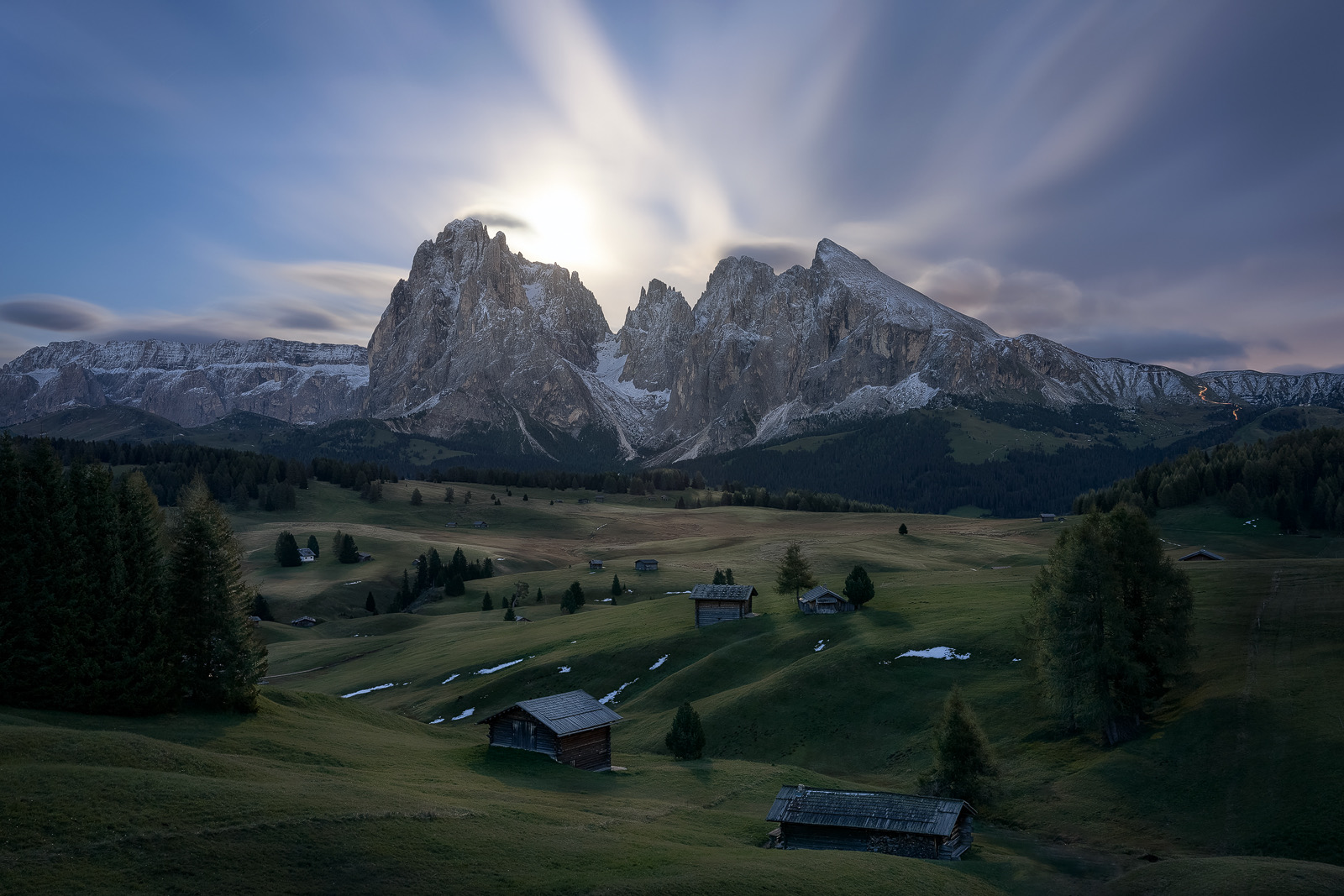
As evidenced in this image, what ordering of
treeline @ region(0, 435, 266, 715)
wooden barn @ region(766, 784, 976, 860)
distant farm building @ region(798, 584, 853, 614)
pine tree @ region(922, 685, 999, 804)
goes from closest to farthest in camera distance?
treeline @ region(0, 435, 266, 715)
wooden barn @ region(766, 784, 976, 860)
pine tree @ region(922, 685, 999, 804)
distant farm building @ region(798, 584, 853, 614)

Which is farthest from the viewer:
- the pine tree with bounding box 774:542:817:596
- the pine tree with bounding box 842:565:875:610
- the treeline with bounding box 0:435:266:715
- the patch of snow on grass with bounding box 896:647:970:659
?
the pine tree with bounding box 774:542:817:596

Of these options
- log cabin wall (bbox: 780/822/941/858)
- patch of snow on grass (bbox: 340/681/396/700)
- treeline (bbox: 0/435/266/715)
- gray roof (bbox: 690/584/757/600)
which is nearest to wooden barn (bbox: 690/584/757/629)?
gray roof (bbox: 690/584/757/600)

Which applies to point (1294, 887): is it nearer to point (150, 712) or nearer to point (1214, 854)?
point (1214, 854)

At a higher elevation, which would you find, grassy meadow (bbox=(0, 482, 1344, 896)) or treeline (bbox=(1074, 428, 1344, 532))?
treeline (bbox=(1074, 428, 1344, 532))

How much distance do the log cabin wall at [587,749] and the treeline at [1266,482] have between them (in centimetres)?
10007

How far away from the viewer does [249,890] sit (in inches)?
772

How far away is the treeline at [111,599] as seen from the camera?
108 feet

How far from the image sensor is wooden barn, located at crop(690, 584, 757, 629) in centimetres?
8206

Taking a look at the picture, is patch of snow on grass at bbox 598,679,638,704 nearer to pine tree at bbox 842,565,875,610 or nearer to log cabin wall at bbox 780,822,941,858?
pine tree at bbox 842,565,875,610

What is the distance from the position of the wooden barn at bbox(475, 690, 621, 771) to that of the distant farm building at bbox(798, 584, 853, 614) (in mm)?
37804

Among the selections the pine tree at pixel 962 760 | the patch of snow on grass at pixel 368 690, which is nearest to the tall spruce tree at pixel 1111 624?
the pine tree at pixel 962 760

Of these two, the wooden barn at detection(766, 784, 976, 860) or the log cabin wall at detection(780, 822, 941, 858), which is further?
the log cabin wall at detection(780, 822, 941, 858)

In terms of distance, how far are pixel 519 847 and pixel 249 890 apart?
8.32 m

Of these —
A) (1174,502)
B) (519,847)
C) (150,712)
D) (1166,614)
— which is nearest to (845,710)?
(1166,614)
